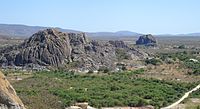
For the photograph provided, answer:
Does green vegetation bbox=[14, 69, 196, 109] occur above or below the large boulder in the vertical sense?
below

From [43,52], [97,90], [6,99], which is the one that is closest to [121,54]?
[43,52]

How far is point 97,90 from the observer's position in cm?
6669

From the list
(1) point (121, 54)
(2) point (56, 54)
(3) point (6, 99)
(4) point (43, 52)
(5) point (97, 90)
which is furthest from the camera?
(1) point (121, 54)

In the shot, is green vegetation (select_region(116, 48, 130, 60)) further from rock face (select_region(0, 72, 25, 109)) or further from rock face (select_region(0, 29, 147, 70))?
rock face (select_region(0, 72, 25, 109))

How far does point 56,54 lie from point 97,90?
33339 millimetres

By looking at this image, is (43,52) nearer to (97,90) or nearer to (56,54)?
(56,54)

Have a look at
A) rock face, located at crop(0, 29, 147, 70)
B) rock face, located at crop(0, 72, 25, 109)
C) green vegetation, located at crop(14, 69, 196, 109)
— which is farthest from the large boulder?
rock face, located at crop(0, 72, 25, 109)

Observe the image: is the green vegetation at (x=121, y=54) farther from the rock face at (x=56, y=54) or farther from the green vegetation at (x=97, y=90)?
the green vegetation at (x=97, y=90)

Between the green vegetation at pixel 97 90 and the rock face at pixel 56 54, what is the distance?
11066 millimetres

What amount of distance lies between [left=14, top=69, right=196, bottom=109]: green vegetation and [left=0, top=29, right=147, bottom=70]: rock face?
436 inches

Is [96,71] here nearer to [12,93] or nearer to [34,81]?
[34,81]

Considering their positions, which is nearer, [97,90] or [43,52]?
[97,90]

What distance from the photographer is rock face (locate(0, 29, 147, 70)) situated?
320 feet

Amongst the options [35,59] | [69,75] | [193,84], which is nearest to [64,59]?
[35,59]
